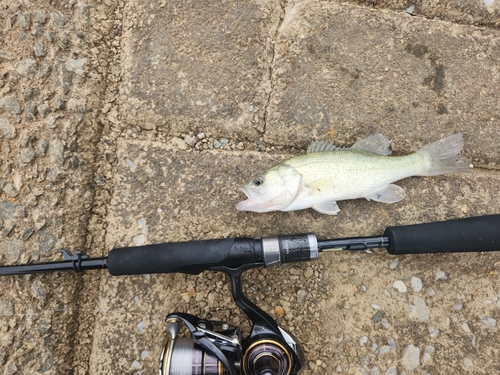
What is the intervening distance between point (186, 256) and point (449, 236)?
5.46 ft

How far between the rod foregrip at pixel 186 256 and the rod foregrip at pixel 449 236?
0.92 metres

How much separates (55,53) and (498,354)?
12.8 ft

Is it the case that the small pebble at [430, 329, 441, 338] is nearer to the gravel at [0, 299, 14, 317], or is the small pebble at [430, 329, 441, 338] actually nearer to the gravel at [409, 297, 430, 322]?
the gravel at [409, 297, 430, 322]

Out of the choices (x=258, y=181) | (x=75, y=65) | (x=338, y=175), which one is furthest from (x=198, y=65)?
(x=338, y=175)

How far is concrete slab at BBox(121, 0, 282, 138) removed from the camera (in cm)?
285

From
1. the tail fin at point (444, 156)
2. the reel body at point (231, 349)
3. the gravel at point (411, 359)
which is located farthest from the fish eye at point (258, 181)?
the gravel at point (411, 359)

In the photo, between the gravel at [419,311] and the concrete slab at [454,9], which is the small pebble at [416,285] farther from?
the concrete slab at [454,9]

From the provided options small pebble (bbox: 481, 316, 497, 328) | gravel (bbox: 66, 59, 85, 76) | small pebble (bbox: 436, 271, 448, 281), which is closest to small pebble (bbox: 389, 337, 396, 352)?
small pebble (bbox: 436, 271, 448, 281)

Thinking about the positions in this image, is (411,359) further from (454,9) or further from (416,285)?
(454,9)

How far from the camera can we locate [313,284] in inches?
106

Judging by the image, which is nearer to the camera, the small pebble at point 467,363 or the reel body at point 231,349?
the reel body at point 231,349

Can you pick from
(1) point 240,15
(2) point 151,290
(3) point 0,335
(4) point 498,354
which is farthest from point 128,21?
(4) point 498,354

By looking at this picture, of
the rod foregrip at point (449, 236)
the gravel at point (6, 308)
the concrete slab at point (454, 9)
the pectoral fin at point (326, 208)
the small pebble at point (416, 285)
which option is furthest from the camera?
the concrete slab at point (454, 9)

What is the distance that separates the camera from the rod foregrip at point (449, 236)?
2354mm
